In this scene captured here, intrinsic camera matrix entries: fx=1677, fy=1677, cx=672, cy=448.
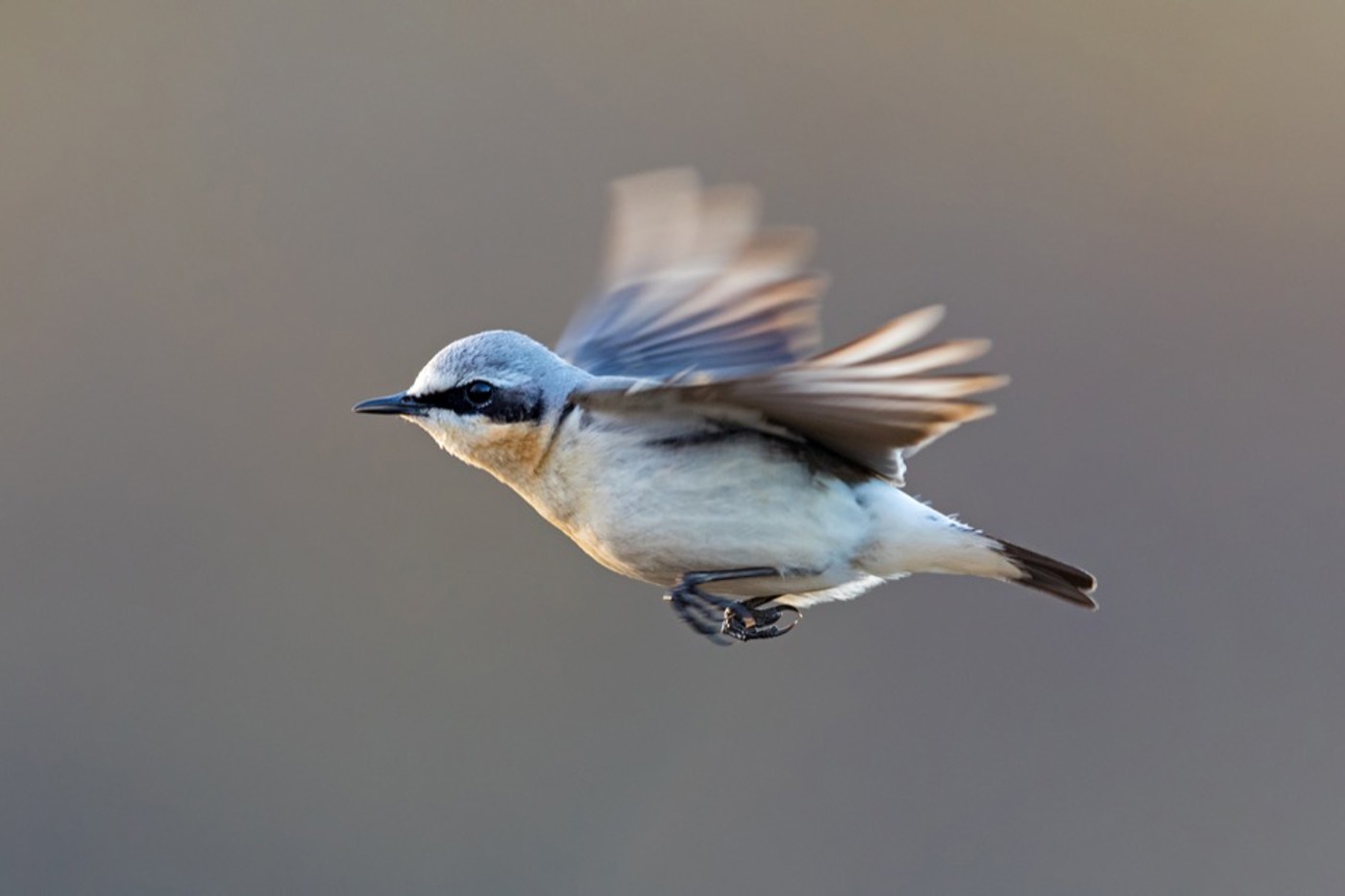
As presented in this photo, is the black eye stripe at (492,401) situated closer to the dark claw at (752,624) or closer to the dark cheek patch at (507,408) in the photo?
the dark cheek patch at (507,408)

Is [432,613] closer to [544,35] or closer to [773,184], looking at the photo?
[773,184]

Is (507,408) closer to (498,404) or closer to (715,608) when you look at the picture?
(498,404)

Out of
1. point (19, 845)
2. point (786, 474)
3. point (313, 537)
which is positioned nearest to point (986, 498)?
point (313, 537)

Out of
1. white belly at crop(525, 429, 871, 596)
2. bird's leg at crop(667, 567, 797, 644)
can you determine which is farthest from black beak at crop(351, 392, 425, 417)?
bird's leg at crop(667, 567, 797, 644)

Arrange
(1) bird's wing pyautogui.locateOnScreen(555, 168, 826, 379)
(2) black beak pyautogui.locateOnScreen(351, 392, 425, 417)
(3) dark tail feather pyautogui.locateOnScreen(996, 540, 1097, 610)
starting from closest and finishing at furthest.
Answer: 1. (2) black beak pyautogui.locateOnScreen(351, 392, 425, 417)
2. (3) dark tail feather pyautogui.locateOnScreen(996, 540, 1097, 610)
3. (1) bird's wing pyautogui.locateOnScreen(555, 168, 826, 379)

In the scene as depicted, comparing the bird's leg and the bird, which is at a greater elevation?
the bird

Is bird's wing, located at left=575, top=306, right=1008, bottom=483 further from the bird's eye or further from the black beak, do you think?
the black beak

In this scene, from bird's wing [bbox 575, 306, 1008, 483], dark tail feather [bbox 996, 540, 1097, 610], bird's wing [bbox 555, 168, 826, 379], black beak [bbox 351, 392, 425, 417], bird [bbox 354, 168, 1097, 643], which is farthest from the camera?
bird's wing [bbox 555, 168, 826, 379]
